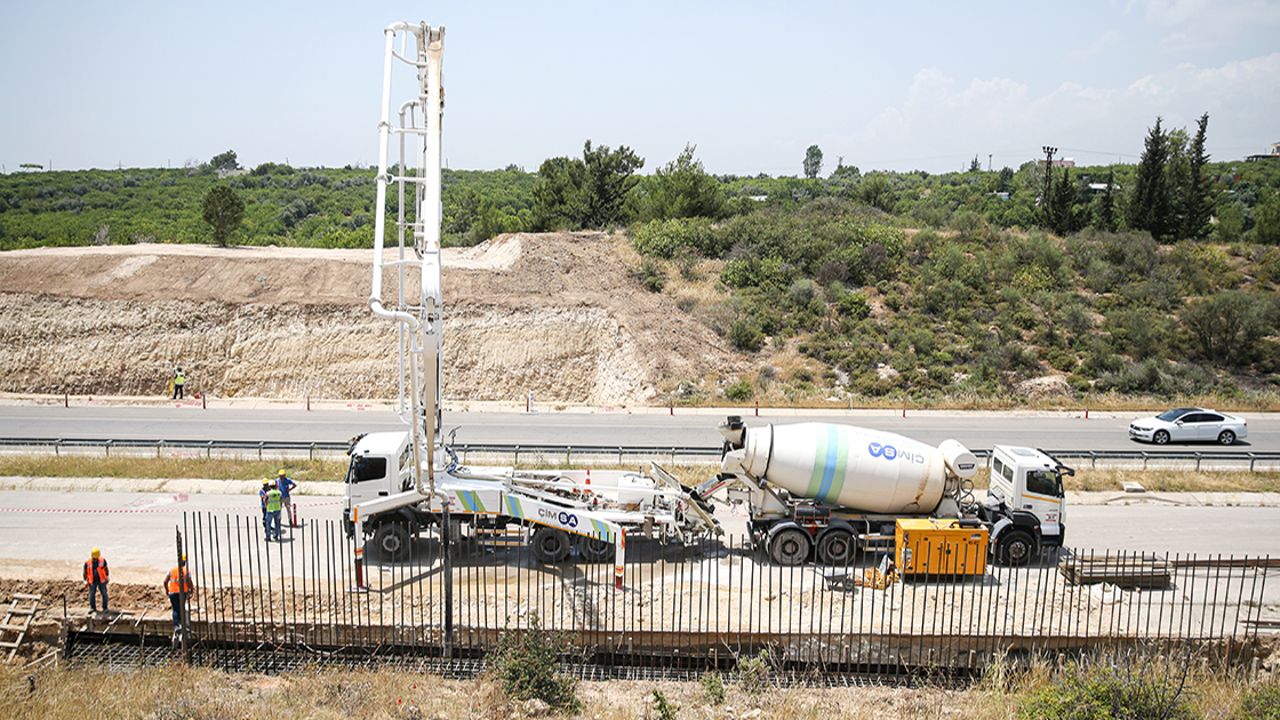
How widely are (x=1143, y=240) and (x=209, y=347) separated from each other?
50028mm

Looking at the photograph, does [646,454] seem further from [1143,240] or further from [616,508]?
[1143,240]

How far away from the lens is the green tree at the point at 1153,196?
59438 mm

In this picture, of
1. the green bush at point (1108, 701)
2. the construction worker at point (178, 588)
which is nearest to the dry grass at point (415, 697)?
the green bush at point (1108, 701)

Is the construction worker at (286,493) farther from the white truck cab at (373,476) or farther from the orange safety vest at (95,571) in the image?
the orange safety vest at (95,571)

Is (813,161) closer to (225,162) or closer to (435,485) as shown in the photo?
(225,162)

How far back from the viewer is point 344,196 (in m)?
98.9

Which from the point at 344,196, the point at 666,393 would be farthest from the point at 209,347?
the point at 344,196

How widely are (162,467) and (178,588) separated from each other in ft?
38.5

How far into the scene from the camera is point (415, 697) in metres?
13.7

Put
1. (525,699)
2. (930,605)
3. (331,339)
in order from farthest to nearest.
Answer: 1. (331,339)
2. (930,605)
3. (525,699)

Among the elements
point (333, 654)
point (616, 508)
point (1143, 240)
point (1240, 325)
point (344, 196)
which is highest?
point (344, 196)

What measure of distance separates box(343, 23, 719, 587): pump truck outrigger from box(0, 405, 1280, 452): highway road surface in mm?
11474

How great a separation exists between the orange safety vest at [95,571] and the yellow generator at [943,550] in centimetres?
1389

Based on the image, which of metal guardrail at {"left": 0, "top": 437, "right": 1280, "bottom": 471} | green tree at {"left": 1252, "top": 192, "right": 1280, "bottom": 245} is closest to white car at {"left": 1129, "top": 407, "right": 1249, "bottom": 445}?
metal guardrail at {"left": 0, "top": 437, "right": 1280, "bottom": 471}
